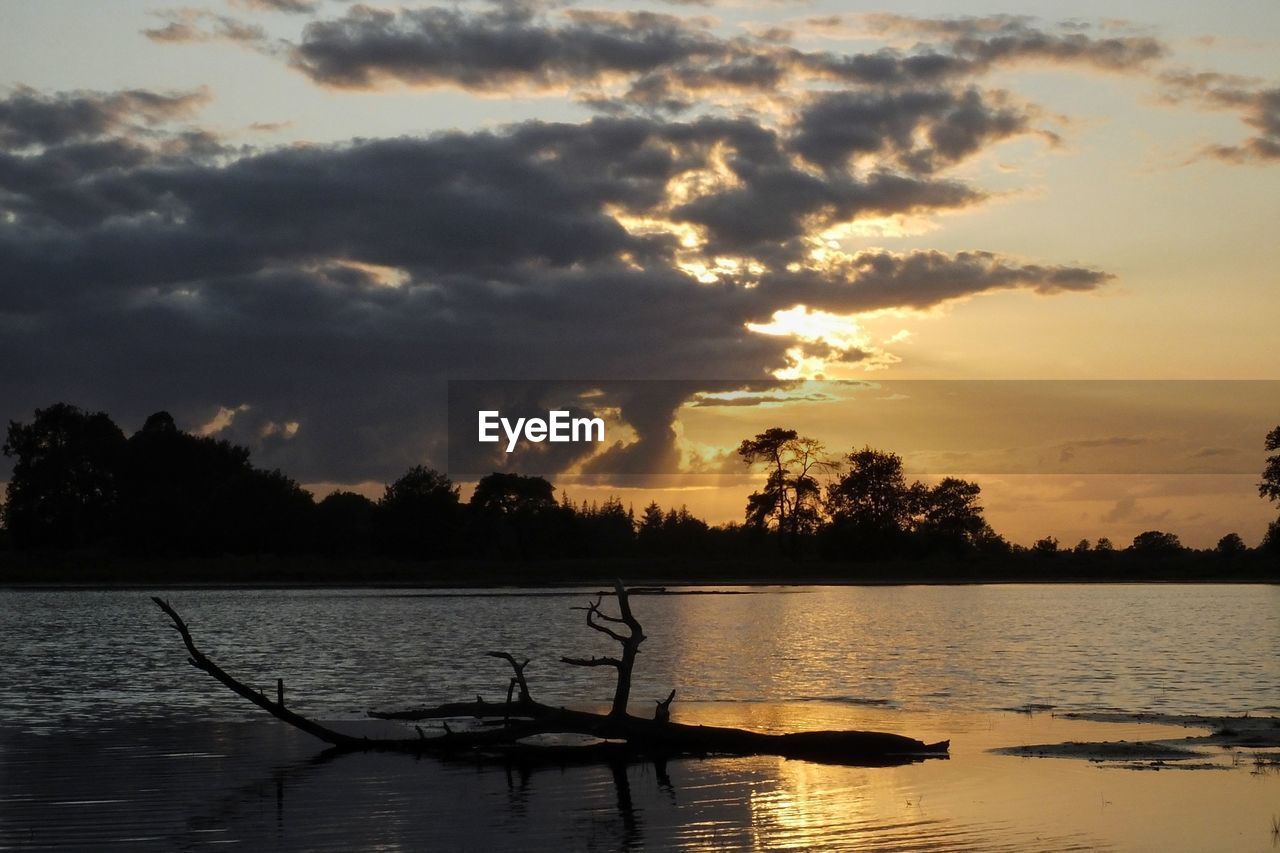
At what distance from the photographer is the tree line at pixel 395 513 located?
433ft

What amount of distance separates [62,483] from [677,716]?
5258 inches

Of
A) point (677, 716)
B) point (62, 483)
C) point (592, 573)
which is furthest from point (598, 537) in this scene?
point (677, 716)

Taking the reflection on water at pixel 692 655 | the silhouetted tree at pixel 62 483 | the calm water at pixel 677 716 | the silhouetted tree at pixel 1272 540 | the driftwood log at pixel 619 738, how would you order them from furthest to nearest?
the silhouetted tree at pixel 62 483 < the silhouetted tree at pixel 1272 540 < the reflection on water at pixel 692 655 < the driftwood log at pixel 619 738 < the calm water at pixel 677 716

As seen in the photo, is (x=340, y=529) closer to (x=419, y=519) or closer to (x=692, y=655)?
(x=419, y=519)

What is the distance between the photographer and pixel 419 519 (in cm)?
13188

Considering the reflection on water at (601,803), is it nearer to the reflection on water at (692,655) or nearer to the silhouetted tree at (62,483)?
the reflection on water at (692,655)

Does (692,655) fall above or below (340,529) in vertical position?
below

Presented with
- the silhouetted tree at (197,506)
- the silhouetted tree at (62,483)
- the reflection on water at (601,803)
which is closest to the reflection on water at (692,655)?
the reflection on water at (601,803)

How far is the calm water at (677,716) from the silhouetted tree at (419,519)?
59.4 meters

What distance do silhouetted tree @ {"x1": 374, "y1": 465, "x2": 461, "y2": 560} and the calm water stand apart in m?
59.4

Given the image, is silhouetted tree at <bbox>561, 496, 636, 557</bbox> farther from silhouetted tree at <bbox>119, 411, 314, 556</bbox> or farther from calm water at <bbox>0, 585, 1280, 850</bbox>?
calm water at <bbox>0, 585, 1280, 850</bbox>

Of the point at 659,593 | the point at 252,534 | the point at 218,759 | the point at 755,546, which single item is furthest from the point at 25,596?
the point at 218,759

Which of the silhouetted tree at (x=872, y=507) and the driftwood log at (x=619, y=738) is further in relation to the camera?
the silhouetted tree at (x=872, y=507)

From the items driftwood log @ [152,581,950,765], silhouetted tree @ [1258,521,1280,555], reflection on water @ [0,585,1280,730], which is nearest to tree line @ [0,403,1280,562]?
silhouetted tree @ [1258,521,1280,555]
